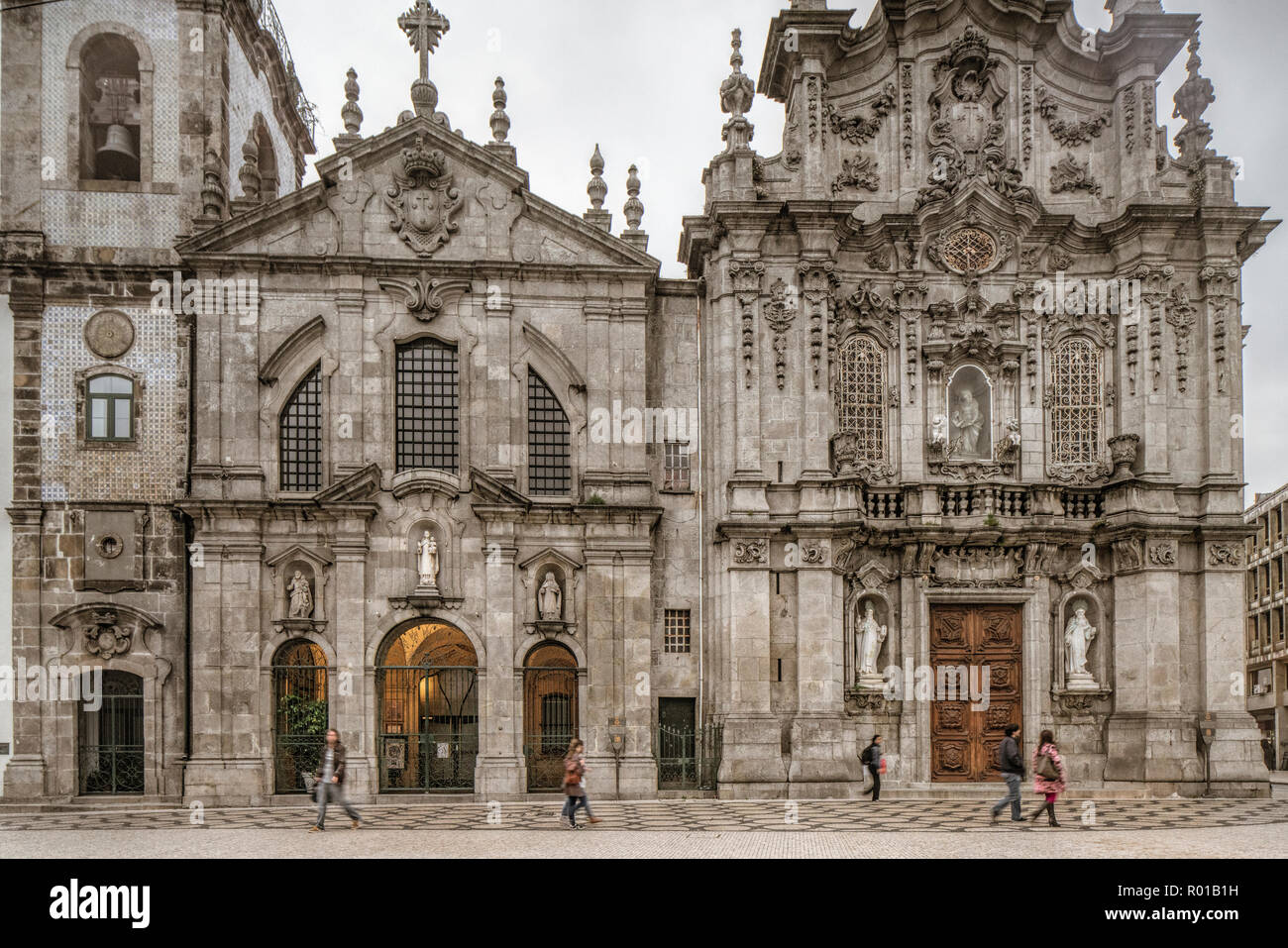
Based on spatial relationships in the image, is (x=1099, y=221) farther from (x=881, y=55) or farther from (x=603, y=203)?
(x=603, y=203)

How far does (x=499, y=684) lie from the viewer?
28.5 meters

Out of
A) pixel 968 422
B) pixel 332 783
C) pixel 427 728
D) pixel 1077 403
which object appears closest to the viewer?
pixel 332 783

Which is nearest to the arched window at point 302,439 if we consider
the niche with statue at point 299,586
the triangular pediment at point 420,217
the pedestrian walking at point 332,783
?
the niche with statue at point 299,586

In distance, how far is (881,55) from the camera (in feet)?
102

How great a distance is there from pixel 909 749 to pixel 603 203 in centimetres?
1532

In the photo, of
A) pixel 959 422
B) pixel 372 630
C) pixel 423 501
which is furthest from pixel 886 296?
pixel 372 630

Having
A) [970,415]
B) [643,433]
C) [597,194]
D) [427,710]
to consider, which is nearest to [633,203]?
[597,194]

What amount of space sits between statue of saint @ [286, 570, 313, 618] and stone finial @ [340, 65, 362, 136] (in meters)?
11.1

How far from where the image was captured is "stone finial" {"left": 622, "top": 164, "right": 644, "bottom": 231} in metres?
30.9

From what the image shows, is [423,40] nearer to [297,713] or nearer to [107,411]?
[107,411]

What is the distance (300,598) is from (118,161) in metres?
12.4

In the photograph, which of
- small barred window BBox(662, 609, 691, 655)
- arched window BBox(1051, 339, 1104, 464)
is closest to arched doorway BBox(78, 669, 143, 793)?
small barred window BBox(662, 609, 691, 655)

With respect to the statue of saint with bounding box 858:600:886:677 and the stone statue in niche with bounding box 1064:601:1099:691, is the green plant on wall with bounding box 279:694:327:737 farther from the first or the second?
the stone statue in niche with bounding box 1064:601:1099:691

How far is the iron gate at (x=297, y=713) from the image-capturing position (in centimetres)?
2812
